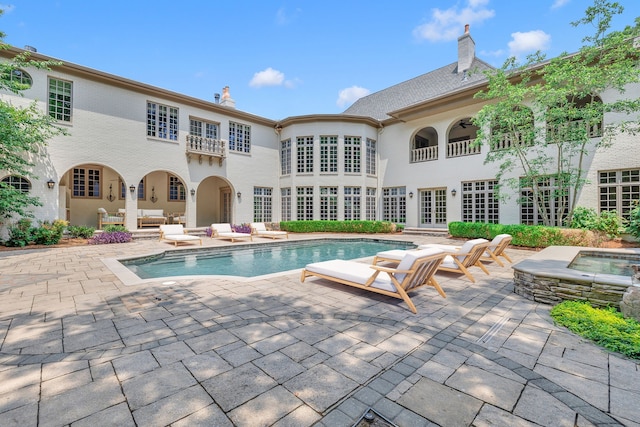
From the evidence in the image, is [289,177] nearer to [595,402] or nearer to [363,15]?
[363,15]

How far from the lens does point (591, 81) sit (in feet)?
32.2

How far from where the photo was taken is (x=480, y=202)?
1516cm

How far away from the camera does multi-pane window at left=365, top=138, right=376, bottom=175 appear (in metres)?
18.9

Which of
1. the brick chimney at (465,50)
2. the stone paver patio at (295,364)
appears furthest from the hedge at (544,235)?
the brick chimney at (465,50)

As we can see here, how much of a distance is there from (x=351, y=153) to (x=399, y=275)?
14.7 m

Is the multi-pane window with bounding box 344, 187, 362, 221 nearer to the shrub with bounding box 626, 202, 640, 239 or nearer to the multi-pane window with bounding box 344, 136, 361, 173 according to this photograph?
the multi-pane window with bounding box 344, 136, 361, 173

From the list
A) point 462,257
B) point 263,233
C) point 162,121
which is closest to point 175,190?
point 162,121

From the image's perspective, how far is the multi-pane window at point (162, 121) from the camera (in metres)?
14.8

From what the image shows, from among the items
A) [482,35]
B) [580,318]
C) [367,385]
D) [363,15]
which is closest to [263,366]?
[367,385]

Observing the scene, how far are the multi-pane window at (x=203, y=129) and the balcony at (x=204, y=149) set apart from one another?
18.4 inches

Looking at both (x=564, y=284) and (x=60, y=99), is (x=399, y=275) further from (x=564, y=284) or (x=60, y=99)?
(x=60, y=99)

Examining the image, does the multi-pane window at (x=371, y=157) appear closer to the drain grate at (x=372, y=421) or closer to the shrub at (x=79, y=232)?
the shrub at (x=79, y=232)

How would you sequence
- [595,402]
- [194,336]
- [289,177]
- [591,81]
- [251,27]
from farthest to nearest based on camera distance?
[289,177] → [251,27] → [591,81] → [194,336] → [595,402]

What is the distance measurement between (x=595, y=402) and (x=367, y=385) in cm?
172
